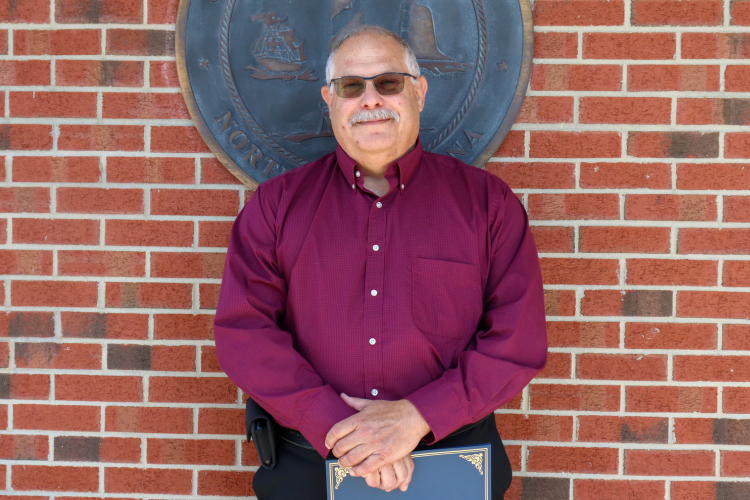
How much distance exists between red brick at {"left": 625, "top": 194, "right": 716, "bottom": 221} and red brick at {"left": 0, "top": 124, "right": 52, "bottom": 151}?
2.23 meters

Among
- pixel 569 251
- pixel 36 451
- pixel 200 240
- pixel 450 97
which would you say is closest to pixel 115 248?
pixel 200 240

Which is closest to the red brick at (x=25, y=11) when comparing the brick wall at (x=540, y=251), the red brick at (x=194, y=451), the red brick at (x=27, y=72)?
the brick wall at (x=540, y=251)

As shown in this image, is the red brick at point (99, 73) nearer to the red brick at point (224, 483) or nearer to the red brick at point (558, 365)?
the red brick at point (224, 483)

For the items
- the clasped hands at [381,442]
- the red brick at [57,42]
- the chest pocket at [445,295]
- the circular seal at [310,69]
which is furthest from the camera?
the red brick at [57,42]

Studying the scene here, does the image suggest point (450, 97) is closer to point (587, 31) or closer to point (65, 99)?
point (587, 31)

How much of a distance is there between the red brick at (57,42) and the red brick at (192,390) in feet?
4.25

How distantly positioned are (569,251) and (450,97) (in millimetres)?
728

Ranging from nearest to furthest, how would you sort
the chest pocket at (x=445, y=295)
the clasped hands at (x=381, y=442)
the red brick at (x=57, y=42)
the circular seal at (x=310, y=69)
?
the clasped hands at (x=381, y=442) < the chest pocket at (x=445, y=295) < the circular seal at (x=310, y=69) < the red brick at (x=57, y=42)

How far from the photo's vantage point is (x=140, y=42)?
2.35 meters

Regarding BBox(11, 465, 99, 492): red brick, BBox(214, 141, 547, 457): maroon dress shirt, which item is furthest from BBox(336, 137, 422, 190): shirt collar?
BBox(11, 465, 99, 492): red brick

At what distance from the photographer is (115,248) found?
2393 millimetres

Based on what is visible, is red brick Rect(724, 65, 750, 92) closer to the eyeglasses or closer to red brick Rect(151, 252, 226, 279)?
the eyeglasses

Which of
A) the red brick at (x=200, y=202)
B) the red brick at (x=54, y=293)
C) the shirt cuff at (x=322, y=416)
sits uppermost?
the red brick at (x=200, y=202)

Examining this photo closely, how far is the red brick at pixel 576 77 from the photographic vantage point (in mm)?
2289
